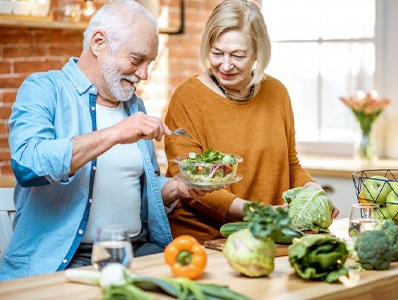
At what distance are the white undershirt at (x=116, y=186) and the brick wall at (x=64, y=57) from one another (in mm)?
1405

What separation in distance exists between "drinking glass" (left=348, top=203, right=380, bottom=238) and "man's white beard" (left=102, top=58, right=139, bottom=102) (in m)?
0.87

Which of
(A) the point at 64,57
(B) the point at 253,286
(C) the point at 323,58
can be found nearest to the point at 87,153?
(B) the point at 253,286

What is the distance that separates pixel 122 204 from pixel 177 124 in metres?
0.47

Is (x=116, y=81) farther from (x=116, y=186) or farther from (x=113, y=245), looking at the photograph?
(x=113, y=245)

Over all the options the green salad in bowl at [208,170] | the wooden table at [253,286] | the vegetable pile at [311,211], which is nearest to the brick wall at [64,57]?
the green salad in bowl at [208,170]

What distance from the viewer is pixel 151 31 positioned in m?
2.84

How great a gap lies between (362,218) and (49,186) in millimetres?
1009

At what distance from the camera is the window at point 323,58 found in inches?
195

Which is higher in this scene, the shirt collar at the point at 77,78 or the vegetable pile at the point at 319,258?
the shirt collar at the point at 77,78

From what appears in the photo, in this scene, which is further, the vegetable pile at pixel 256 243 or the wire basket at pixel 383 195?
the wire basket at pixel 383 195

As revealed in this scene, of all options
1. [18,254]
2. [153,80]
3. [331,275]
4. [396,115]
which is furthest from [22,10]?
[331,275]

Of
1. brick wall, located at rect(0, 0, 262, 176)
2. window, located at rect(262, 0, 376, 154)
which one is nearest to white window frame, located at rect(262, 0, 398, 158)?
window, located at rect(262, 0, 376, 154)

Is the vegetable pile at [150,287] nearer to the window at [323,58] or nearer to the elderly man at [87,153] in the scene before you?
the elderly man at [87,153]

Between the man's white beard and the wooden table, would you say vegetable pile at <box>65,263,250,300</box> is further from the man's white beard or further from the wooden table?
the man's white beard
